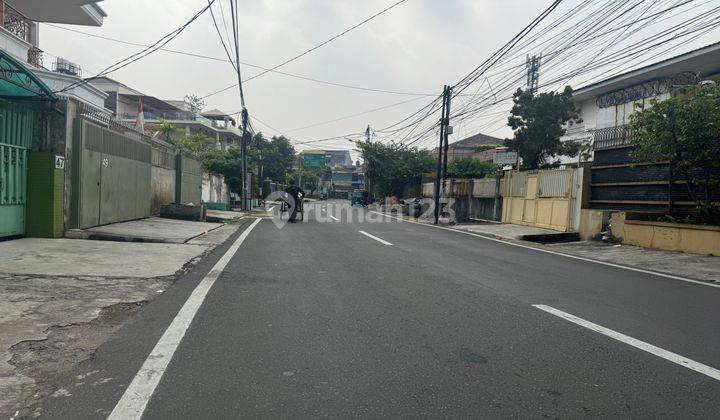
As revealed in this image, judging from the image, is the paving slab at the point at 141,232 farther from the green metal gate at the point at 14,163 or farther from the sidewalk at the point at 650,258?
the sidewalk at the point at 650,258

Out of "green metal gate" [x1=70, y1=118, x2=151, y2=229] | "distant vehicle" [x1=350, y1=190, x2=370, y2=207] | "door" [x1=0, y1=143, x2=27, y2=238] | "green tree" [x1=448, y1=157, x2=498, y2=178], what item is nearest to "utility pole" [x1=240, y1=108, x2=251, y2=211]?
"green metal gate" [x1=70, y1=118, x2=151, y2=229]

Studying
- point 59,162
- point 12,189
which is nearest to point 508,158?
point 59,162

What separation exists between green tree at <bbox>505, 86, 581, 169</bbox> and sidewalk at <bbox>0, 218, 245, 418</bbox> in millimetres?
16226

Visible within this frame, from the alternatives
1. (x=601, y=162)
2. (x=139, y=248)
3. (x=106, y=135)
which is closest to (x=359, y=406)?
(x=139, y=248)

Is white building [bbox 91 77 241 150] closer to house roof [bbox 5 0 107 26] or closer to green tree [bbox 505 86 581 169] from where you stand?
house roof [bbox 5 0 107 26]

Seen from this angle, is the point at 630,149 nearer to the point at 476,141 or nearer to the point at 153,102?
the point at 476,141

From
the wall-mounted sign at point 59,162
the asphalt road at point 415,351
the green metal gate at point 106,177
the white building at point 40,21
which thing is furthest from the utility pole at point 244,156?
the asphalt road at point 415,351

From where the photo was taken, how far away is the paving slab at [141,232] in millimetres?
11277

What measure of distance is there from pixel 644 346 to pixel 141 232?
11.2 meters

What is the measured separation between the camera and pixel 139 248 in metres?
10.2

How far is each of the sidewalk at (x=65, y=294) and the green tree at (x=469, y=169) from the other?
27.1 m

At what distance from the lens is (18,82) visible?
368 inches

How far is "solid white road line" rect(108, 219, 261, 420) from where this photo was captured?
3.11 m

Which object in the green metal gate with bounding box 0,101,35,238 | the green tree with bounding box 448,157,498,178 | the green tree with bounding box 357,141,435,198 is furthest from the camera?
the green tree with bounding box 357,141,435,198
